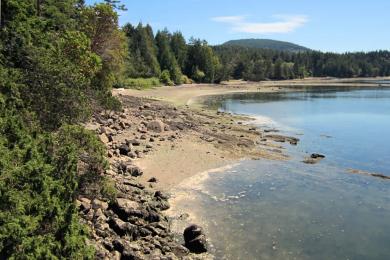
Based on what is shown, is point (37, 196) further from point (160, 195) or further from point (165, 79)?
point (165, 79)

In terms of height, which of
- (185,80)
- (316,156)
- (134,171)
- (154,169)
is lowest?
(316,156)

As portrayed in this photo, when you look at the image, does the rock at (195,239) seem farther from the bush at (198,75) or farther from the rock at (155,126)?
the bush at (198,75)

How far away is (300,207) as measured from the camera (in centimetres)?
2402

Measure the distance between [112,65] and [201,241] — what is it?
119 ft

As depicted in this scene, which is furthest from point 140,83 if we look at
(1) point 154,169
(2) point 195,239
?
(2) point 195,239

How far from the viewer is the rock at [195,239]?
18128 millimetres

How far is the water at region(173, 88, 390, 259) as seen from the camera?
1905cm

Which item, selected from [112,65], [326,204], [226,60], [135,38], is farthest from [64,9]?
[226,60]

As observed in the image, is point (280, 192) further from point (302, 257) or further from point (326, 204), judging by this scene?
point (302, 257)

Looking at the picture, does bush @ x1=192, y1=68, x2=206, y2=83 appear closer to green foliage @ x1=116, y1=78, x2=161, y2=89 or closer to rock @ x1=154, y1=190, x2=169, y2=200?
green foliage @ x1=116, y1=78, x2=161, y2=89

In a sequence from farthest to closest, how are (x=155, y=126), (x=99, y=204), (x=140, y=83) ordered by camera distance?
(x=140, y=83) < (x=155, y=126) < (x=99, y=204)

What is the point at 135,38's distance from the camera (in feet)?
407

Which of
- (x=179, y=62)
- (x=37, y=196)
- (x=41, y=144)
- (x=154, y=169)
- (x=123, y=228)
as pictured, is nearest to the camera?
(x=37, y=196)

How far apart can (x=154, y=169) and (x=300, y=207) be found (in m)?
9.95
